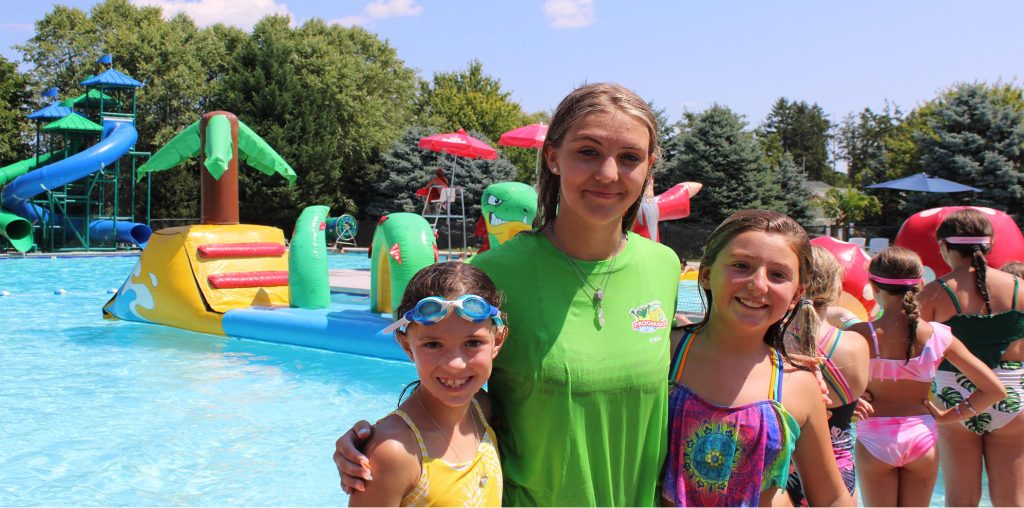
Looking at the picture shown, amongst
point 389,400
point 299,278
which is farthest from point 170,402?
point 299,278

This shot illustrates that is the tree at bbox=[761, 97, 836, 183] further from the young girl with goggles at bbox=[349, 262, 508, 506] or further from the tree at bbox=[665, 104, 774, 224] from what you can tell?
the young girl with goggles at bbox=[349, 262, 508, 506]

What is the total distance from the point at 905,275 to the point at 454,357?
7.02 feet

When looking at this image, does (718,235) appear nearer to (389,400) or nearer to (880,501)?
(880,501)

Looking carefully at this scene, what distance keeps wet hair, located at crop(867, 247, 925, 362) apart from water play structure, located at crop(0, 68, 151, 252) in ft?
68.4

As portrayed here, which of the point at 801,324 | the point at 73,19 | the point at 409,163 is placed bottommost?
the point at 801,324

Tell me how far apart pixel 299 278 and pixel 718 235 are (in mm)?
7808

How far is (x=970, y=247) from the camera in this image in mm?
3221

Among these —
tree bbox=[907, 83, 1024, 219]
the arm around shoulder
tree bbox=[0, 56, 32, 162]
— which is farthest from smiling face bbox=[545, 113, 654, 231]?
tree bbox=[0, 56, 32, 162]

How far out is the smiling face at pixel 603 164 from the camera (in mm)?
1525

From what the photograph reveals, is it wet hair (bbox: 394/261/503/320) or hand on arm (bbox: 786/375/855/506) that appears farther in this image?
hand on arm (bbox: 786/375/855/506)

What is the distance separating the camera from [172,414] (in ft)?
19.7

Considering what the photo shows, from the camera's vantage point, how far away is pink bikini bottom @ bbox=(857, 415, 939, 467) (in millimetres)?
2863

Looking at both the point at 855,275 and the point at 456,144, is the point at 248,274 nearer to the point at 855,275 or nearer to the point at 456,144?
the point at 456,144

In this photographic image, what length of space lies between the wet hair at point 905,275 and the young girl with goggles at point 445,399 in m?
2.00
